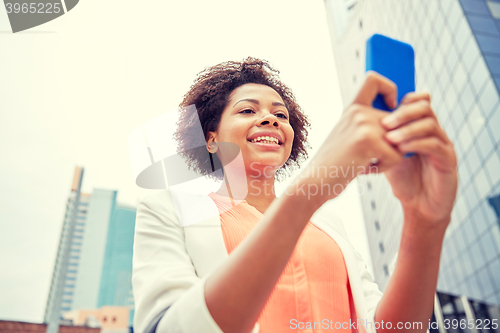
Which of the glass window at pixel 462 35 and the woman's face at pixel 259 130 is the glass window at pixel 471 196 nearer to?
the glass window at pixel 462 35

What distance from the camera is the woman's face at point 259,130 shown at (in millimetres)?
1294

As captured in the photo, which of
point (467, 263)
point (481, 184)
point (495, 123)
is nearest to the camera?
point (495, 123)

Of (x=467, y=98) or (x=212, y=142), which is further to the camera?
(x=467, y=98)

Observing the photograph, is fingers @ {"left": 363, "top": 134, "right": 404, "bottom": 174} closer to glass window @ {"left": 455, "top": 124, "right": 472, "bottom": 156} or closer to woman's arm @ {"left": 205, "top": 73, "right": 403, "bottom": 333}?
woman's arm @ {"left": 205, "top": 73, "right": 403, "bottom": 333}

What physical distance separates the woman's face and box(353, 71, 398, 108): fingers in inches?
25.4

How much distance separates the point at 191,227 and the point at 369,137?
61 centimetres

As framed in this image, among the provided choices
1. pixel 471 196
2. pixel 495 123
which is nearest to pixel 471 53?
pixel 495 123

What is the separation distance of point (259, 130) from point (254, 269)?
28.5 inches

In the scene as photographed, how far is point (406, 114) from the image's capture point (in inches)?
25.0

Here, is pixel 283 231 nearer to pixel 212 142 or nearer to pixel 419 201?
pixel 419 201

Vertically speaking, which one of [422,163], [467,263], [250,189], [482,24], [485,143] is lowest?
[422,163]

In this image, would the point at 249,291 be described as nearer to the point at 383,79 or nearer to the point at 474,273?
the point at 383,79

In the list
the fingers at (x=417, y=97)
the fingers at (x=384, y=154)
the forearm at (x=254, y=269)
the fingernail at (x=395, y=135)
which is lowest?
the forearm at (x=254, y=269)

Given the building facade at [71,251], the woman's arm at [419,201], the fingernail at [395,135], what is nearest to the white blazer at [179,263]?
the woman's arm at [419,201]
